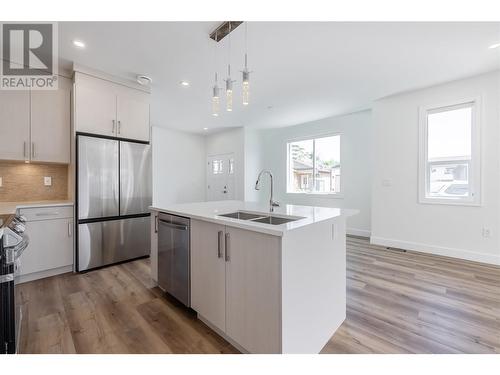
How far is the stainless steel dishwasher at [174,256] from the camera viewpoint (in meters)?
1.99

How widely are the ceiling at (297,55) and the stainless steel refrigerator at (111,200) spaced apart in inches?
42.5

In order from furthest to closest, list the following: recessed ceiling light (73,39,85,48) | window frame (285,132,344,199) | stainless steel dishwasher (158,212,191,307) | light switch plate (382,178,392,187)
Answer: window frame (285,132,344,199) → light switch plate (382,178,392,187) → recessed ceiling light (73,39,85,48) → stainless steel dishwasher (158,212,191,307)

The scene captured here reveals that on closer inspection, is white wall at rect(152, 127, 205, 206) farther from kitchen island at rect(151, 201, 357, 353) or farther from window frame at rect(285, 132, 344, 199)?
kitchen island at rect(151, 201, 357, 353)

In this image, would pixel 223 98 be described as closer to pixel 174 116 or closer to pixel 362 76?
pixel 174 116

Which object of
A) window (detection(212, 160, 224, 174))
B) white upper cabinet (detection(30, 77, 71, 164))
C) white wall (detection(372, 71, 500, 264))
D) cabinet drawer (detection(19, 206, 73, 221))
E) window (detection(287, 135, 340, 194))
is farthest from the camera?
window (detection(212, 160, 224, 174))

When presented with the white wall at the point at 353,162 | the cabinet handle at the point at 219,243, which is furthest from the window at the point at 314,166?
the cabinet handle at the point at 219,243

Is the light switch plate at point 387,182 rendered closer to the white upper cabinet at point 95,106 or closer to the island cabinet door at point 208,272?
the island cabinet door at point 208,272

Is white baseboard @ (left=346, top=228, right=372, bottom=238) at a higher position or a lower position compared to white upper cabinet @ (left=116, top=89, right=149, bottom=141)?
A: lower

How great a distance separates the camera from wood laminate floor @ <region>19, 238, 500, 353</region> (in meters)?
1.59

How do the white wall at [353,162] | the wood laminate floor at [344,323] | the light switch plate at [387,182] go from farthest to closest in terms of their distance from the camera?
the white wall at [353,162]
the light switch plate at [387,182]
the wood laminate floor at [344,323]

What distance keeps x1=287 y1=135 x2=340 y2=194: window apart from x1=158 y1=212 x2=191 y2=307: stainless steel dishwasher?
13.6 ft

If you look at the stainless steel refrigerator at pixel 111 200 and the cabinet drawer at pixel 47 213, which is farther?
the stainless steel refrigerator at pixel 111 200

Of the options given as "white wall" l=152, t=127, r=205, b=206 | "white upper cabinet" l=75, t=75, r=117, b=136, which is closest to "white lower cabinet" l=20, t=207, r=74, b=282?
"white upper cabinet" l=75, t=75, r=117, b=136

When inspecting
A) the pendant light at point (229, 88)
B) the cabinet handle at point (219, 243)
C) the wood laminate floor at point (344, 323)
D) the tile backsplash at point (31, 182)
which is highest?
the pendant light at point (229, 88)
